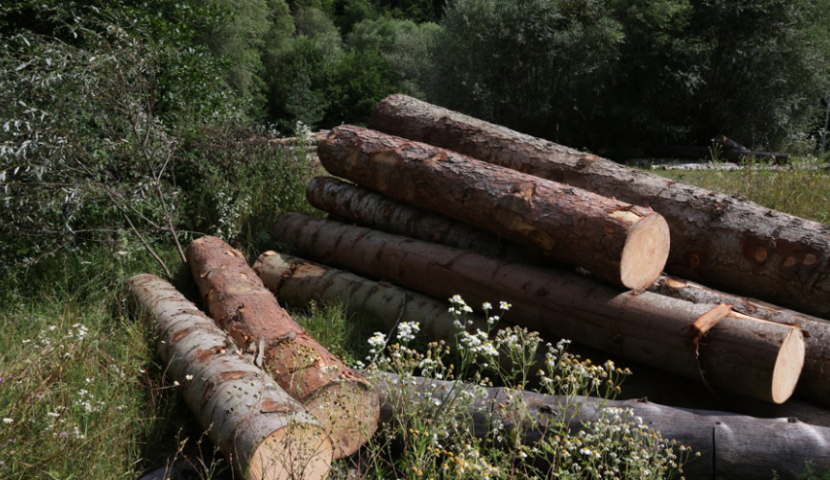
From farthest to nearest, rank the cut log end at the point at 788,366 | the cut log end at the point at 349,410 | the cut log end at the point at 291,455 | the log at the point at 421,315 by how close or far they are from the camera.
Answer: the log at the point at 421,315 < the cut log end at the point at 788,366 < the cut log end at the point at 349,410 < the cut log end at the point at 291,455

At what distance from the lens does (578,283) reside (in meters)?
4.10

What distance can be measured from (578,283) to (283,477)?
2.40m

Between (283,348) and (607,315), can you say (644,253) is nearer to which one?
(607,315)

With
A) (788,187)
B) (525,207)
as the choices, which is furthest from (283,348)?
(788,187)

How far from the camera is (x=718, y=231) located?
4.45 meters

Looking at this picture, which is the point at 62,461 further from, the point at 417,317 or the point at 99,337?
the point at 417,317

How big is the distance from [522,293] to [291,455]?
221 cm

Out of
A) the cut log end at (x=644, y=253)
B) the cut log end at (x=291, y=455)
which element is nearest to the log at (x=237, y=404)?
the cut log end at (x=291, y=455)

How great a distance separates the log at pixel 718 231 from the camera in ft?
13.4

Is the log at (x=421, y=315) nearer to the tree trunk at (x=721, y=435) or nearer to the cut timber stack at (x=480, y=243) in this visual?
the cut timber stack at (x=480, y=243)

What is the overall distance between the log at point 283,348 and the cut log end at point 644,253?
1857 mm

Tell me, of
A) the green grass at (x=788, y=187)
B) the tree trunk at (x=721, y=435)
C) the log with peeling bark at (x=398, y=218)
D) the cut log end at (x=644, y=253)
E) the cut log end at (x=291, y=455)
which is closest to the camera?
the cut log end at (x=291, y=455)

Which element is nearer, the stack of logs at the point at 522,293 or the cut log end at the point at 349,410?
the stack of logs at the point at 522,293

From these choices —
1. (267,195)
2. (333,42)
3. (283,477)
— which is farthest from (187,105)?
(333,42)
